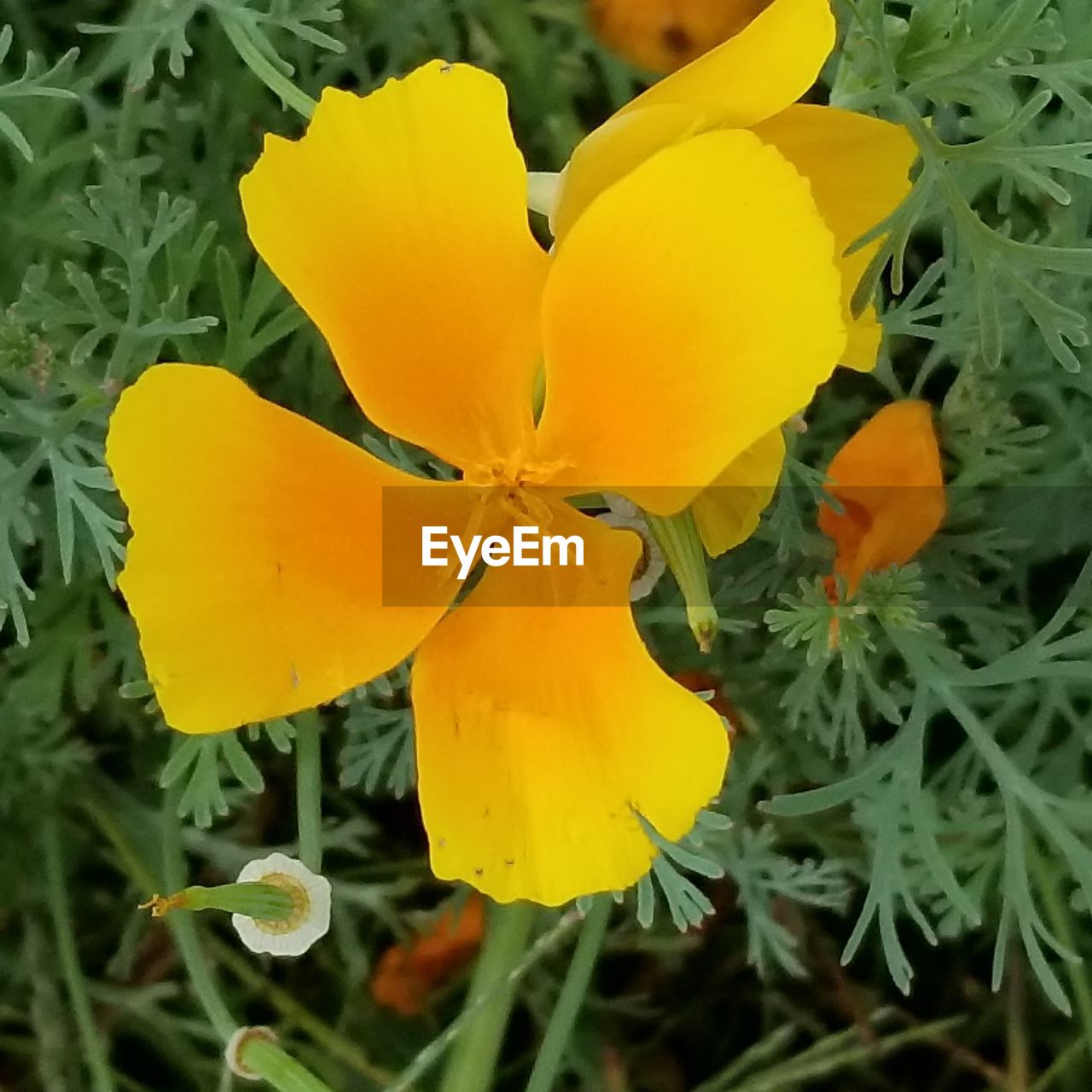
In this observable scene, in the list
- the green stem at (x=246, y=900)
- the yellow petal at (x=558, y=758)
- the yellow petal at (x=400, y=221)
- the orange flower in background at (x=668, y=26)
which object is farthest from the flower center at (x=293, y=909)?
the orange flower in background at (x=668, y=26)

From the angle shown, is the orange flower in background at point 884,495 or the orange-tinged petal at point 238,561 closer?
the orange-tinged petal at point 238,561

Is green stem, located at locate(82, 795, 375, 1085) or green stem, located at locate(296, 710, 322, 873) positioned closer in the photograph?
green stem, located at locate(296, 710, 322, 873)

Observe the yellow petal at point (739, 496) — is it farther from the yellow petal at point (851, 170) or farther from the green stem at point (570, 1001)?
the green stem at point (570, 1001)

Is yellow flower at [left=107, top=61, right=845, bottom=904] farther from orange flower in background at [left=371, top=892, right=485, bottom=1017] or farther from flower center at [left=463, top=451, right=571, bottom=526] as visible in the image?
orange flower in background at [left=371, top=892, right=485, bottom=1017]

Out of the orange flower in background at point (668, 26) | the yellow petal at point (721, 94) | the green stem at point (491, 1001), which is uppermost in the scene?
the yellow petal at point (721, 94)

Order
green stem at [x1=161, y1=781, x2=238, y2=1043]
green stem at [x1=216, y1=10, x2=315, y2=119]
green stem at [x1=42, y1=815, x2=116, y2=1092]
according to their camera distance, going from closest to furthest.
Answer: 1. green stem at [x1=216, y1=10, x2=315, y2=119]
2. green stem at [x1=161, y1=781, x2=238, y2=1043]
3. green stem at [x1=42, y1=815, x2=116, y2=1092]

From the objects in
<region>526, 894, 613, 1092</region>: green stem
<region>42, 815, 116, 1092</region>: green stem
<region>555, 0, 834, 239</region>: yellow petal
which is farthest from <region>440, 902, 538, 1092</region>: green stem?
<region>555, 0, 834, 239</region>: yellow petal

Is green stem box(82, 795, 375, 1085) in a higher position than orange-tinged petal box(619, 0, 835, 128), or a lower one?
lower

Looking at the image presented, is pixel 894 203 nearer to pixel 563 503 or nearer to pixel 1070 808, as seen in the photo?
pixel 563 503
